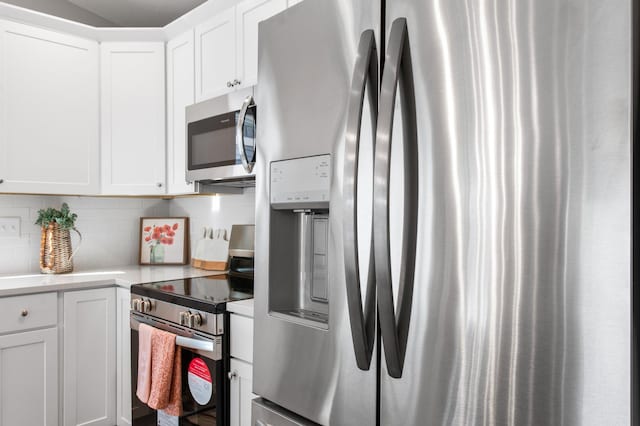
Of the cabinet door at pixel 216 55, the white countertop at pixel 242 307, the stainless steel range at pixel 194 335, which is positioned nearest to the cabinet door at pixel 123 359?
the stainless steel range at pixel 194 335

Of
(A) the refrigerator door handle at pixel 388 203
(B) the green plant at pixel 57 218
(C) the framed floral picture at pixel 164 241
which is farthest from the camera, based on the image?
(C) the framed floral picture at pixel 164 241

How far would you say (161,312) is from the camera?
198 centimetres

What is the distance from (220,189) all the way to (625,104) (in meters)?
2.16

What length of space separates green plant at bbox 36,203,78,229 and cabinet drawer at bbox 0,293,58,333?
52cm

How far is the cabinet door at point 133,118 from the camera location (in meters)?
2.69

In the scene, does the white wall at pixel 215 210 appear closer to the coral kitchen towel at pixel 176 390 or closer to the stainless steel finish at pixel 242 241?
the stainless steel finish at pixel 242 241

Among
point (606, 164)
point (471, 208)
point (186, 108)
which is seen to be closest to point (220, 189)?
point (186, 108)

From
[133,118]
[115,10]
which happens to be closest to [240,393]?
[133,118]

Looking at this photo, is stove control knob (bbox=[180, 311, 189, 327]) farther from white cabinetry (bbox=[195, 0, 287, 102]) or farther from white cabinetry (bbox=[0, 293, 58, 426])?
white cabinetry (bbox=[195, 0, 287, 102])

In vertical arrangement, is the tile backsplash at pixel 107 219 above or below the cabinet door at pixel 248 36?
below

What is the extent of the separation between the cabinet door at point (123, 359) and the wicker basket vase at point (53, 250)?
485mm

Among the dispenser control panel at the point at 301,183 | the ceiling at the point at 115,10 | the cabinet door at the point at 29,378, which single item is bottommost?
the cabinet door at the point at 29,378

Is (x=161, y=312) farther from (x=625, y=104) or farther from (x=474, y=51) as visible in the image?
(x=625, y=104)

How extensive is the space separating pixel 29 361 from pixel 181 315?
36.2 inches
